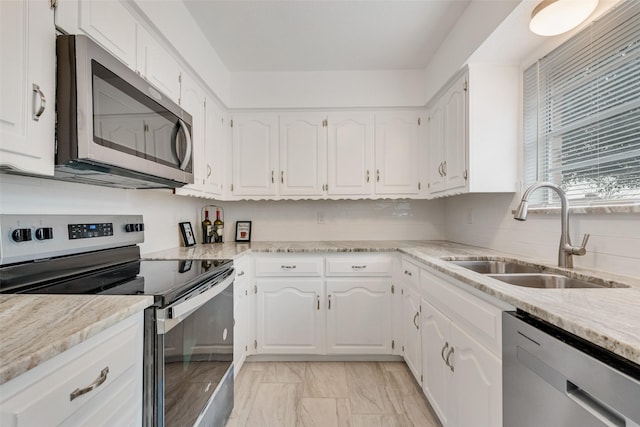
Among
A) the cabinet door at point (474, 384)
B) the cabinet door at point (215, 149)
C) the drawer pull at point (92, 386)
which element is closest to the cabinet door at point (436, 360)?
the cabinet door at point (474, 384)

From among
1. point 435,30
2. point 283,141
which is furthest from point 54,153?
point 435,30

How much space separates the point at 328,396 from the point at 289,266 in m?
0.91

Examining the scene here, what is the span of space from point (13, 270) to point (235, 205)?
1.99 meters

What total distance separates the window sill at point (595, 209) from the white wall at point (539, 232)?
25 millimetres

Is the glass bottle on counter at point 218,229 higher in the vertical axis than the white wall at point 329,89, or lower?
lower

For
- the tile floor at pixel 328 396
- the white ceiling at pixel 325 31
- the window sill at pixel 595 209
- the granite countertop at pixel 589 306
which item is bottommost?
the tile floor at pixel 328 396

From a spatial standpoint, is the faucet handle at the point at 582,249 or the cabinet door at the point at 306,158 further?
the cabinet door at the point at 306,158

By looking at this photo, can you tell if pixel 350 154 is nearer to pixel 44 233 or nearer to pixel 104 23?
pixel 104 23

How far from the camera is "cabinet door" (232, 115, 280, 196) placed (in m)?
2.70

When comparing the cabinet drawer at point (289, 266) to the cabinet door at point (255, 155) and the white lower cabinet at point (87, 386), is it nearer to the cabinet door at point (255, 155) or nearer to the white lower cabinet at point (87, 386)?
the cabinet door at point (255, 155)

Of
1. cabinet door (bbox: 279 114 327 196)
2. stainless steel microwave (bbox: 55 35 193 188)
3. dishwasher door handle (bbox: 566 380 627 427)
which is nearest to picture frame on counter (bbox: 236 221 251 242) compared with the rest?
cabinet door (bbox: 279 114 327 196)

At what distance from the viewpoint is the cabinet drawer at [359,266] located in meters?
2.30

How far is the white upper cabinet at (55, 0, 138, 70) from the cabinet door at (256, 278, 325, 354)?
1.66 metres

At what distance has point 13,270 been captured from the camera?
997 millimetres
